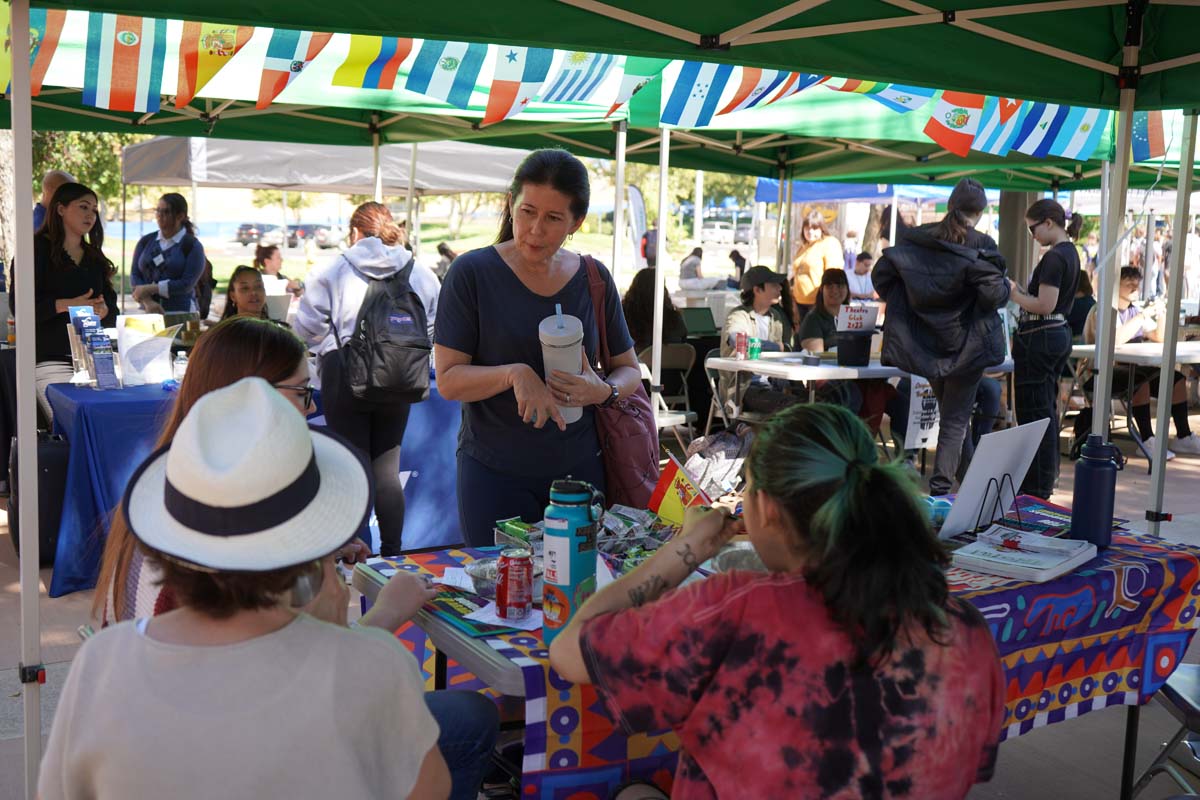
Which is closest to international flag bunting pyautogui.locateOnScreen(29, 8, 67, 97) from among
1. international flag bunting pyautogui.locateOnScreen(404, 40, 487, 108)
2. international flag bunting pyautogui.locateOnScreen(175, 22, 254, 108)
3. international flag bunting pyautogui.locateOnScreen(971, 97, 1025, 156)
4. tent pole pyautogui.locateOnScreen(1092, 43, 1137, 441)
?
international flag bunting pyautogui.locateOnScreen(175, 22, 254, 108)

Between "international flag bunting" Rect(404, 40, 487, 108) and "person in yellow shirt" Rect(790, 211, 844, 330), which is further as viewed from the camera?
"person in yellow shirt" Rect(790, 211, 844, 330)

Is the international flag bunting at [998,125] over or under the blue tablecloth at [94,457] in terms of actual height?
over

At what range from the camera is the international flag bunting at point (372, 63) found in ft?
18.1

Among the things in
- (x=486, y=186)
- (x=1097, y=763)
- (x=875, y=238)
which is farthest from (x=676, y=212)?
(x=1097, y=763)

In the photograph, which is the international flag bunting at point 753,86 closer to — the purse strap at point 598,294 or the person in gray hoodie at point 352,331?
the person in gray hoodie at point 352,331

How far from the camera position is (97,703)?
1290 mm

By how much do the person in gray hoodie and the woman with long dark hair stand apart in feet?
5.17

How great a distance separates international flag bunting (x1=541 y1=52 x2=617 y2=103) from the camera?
5742 mm

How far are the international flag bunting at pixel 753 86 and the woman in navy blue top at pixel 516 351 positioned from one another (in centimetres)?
373

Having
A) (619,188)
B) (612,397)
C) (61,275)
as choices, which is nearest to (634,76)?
(619,188)

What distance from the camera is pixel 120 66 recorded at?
5.03 meters

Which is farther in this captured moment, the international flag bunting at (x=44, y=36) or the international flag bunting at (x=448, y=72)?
the international flag bunting at (x=448, y=72)

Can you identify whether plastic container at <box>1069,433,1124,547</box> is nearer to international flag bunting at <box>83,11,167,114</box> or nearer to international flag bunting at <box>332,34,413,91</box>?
international flag bunting at <box>332,34,413,91</box>

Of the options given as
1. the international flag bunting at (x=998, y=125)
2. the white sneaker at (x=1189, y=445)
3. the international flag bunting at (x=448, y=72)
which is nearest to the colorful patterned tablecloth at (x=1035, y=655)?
the international flag bunting at (x=448, y=72)
